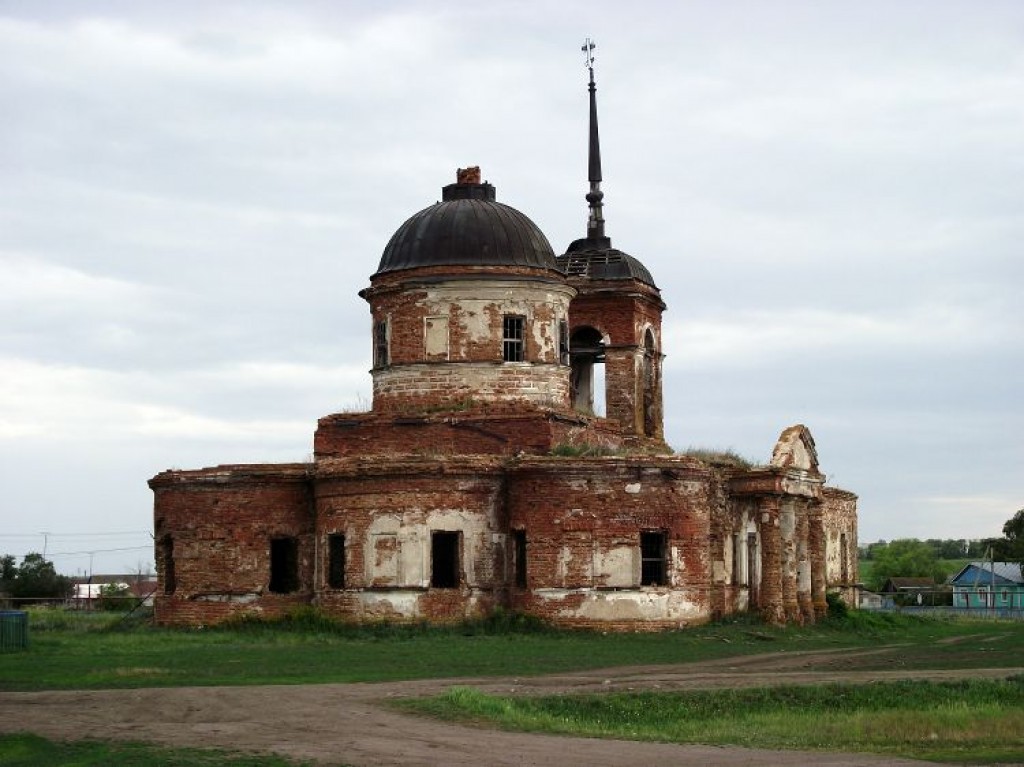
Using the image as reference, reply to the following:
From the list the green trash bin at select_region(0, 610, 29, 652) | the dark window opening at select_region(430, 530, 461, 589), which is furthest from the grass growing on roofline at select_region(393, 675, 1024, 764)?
the dark window opening at select_region(430, 530, 461, 589)

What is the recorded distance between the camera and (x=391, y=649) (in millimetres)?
30422

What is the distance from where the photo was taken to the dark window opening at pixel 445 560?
116ft

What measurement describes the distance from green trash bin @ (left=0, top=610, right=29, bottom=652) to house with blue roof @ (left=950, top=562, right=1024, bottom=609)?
4263 cm

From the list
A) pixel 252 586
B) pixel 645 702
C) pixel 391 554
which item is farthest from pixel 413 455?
pixel 645 702

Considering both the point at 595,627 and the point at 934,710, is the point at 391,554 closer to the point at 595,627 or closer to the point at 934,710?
the point at 595,627

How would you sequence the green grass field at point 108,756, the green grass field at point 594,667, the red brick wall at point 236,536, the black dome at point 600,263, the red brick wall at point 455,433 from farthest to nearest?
the black dome at point 600,263 → the red brick wall at point 455,433 → the red brick wall at point 236,536 → the green grass field at point 594,667 → the green grass field at point 108,756

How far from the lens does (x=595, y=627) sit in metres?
A: 34.2

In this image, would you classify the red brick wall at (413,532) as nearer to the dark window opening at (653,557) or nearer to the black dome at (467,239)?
the dark window opening at (653,557)

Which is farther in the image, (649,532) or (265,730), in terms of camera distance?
(649,532)

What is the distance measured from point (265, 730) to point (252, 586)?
1852 cm

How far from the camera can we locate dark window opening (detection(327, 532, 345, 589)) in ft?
118

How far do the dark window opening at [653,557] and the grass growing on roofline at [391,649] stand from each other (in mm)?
1315

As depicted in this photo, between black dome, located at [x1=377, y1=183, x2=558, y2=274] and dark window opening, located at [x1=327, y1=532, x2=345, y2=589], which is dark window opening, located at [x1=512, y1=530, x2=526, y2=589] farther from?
black dome, located at [x1=377, y1=183, x2=558, y2=274]

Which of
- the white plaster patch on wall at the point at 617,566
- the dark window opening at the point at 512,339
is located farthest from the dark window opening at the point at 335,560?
the dark window opening at the point at 512,339
